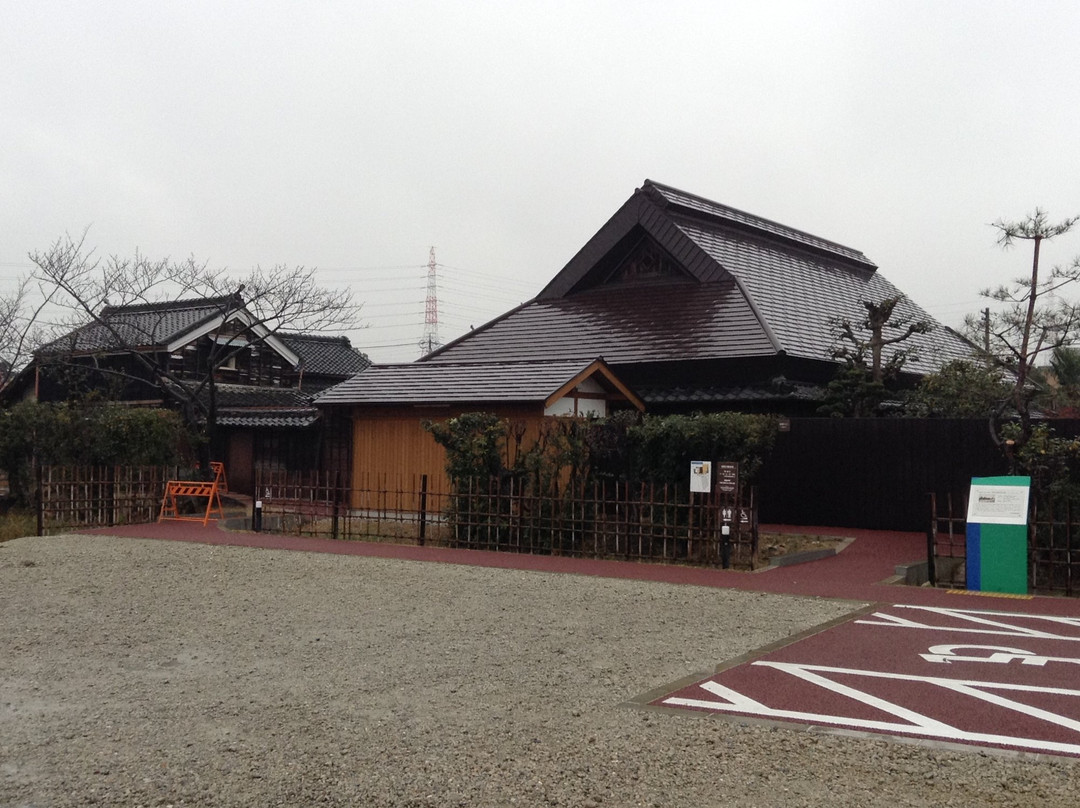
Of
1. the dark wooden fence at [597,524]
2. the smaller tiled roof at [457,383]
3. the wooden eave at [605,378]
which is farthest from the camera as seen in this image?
the smaller tiled roof at [457,383]

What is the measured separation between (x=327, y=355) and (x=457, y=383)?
19.7 metres

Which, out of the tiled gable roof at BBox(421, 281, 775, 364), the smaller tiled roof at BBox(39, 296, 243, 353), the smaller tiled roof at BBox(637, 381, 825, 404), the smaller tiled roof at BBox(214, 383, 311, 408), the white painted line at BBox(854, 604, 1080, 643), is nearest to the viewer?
the white painted line at BBox(854, 604, 1080, 643)

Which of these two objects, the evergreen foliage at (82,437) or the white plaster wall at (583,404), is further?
the evergreen foliage at (82,437)

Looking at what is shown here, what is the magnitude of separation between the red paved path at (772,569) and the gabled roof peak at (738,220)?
29.6 ft

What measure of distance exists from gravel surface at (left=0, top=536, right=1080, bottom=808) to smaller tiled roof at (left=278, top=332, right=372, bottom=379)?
81.7 ft

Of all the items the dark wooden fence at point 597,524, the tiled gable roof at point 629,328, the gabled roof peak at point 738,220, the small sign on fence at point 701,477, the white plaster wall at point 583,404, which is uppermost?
the gabled roof peak at point 738,220

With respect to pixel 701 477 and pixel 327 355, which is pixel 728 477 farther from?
pixel 327 355

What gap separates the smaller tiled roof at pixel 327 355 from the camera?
35.3 meters

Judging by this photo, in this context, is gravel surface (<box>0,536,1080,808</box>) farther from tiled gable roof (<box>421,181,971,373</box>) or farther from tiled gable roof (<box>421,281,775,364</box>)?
tiled gable roof (<box>421,181,971,373</box>)

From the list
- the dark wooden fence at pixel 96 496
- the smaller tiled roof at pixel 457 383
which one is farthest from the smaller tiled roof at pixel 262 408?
the dark wooden fence at pixel 96 496

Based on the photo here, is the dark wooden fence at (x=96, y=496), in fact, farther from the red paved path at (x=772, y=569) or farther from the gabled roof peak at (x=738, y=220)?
the gabled roof peak at (x=738, y=220)

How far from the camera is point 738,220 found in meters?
24.4

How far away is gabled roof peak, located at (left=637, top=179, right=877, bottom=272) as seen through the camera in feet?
74.1

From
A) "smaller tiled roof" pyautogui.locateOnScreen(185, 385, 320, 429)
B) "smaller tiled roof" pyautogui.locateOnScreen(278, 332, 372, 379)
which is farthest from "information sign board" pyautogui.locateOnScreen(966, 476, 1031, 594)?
"smaller tiled roof" pyautogui.locateOnScreen(278, 332, 372, 379)
